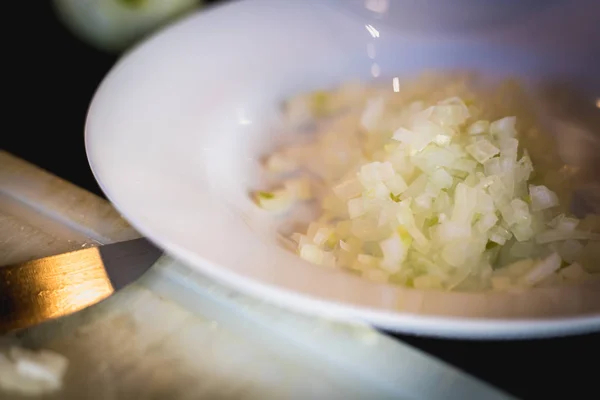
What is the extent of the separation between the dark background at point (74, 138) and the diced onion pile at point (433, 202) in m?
0.05

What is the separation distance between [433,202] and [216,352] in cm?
24

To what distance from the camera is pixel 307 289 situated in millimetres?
391

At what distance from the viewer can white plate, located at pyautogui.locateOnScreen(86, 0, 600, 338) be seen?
375 mm

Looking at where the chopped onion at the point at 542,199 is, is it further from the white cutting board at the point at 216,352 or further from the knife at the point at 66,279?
the knife at the point at 66,279

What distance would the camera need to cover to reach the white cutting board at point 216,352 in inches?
16.6

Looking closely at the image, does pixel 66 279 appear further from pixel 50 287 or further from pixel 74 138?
pixel 74 138

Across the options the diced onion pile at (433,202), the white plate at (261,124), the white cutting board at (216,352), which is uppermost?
the white plate at (261,124)

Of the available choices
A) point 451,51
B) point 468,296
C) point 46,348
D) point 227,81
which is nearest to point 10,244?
point 46,348

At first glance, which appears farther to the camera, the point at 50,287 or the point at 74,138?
the point at 74,138

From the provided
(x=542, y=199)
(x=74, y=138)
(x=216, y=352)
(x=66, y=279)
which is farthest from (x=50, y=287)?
(x=542, y=199)

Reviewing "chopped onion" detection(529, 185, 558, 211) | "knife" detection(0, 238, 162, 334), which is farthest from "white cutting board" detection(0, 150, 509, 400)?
"chopped onion" detection(529, 185, 558, 211)

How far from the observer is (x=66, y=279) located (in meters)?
0.50

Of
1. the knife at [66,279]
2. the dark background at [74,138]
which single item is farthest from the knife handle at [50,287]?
the dark background at [74,138]

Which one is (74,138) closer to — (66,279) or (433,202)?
(66,279)
